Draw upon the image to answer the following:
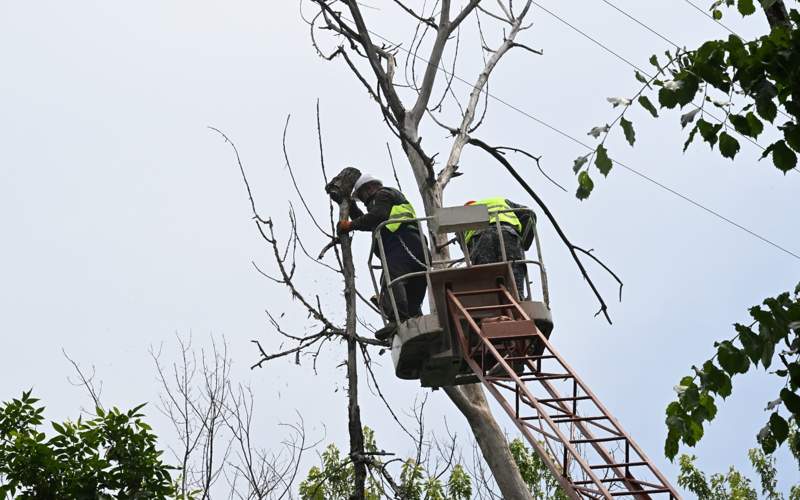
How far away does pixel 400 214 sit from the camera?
8.81m

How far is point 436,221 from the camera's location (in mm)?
7812

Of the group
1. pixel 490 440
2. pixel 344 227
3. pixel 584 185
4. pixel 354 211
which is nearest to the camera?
pixel 584 185

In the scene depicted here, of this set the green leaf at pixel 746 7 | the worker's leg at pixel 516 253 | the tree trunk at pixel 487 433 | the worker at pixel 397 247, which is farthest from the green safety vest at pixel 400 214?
the green leaf at pixel 746 7

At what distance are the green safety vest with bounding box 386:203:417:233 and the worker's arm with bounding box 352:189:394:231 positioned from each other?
9 centimetres

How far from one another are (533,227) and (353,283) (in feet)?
5.16

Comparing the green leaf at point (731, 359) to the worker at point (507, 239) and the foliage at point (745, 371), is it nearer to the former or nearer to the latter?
the foliage at point (745, 371)

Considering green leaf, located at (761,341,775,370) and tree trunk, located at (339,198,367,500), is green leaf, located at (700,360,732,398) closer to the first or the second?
green leaf, located at (761,341,775,370)

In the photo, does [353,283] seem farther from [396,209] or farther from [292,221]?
[292,221]

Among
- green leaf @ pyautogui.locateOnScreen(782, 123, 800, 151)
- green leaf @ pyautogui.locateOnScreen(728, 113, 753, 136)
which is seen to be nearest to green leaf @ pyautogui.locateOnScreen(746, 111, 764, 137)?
green leaf @ pyautogui.locateOnScreen(728, 113, 753, 136)

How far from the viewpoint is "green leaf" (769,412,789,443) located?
11.2ft

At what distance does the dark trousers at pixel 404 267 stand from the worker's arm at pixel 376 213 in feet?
0.77

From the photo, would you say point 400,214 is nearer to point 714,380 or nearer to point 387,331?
point 387,331

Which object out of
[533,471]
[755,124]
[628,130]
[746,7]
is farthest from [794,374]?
[533,471]

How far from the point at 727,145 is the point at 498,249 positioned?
5.32 metres
